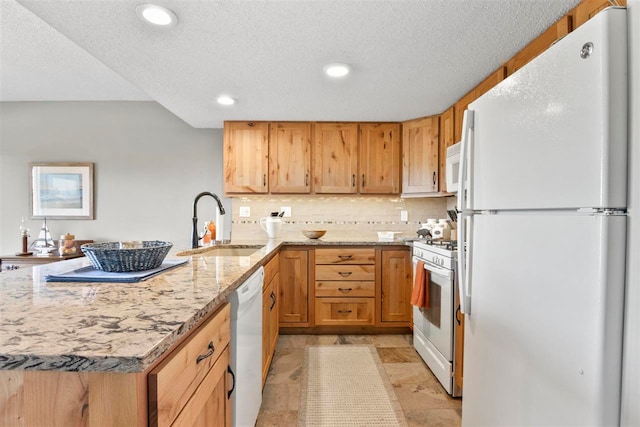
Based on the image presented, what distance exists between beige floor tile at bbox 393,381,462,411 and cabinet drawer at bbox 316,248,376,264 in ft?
3.67

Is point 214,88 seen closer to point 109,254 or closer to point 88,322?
point 109,254

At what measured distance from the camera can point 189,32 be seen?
5.26ft

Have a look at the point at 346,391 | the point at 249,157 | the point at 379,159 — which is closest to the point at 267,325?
the point at 346,391

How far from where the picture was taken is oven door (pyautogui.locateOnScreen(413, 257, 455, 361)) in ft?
6.34

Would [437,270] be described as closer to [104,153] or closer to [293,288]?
[293,288]

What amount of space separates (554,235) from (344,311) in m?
2.22

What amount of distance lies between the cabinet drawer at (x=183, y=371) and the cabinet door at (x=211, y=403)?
0.08 ft

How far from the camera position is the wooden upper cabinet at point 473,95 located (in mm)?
1994

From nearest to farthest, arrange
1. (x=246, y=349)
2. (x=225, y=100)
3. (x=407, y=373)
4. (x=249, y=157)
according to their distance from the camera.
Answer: (x=246, y=349) < (x=407, y=373) < (x=225, y=100) < (x=249, y=157)

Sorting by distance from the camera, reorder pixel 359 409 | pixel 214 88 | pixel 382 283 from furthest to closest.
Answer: pixel 382 283, pixel 214 88, pixel 359 409

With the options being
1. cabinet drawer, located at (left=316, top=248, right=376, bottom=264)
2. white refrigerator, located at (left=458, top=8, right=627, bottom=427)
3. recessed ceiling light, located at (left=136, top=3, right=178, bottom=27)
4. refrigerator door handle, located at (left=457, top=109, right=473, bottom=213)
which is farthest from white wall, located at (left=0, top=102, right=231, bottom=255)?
white refrigerator, located at (left=458, top=8, right=627, bottom=427)

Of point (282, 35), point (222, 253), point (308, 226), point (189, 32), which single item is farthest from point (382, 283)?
point (189, 32)

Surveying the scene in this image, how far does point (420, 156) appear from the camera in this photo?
302 cm

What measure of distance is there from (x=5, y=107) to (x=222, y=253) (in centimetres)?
353
